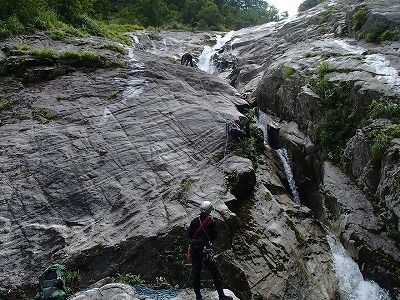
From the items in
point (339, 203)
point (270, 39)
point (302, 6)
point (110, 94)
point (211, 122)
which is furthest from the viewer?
point (302, 6)

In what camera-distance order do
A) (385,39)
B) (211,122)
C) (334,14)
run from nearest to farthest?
1. (211,122)
2. (385,39)
3. (334,14)

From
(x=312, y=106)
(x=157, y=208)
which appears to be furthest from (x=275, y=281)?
(x=312, y=106)

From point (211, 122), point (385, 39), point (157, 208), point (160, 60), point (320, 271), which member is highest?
point (385, 39)

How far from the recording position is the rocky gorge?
31.6ft

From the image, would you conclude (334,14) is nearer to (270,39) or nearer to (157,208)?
(270,39)

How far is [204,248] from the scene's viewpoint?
25.5ft

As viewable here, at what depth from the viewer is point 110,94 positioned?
51.8 feet

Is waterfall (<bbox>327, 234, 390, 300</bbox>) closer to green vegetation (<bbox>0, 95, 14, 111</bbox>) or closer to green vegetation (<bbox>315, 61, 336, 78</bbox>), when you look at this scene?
green vegetation (<bbox>315, 61, 336, 78</bbox>)

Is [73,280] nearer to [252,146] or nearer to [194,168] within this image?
[194,168]

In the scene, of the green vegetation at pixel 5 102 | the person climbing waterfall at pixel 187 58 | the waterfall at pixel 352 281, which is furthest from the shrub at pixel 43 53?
the waterfall at pixel 352 281

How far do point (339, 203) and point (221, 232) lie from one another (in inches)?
197

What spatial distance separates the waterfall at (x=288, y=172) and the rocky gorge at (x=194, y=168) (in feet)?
0.91

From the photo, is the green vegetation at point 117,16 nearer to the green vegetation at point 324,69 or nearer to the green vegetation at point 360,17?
the green vegetation at point 324,69

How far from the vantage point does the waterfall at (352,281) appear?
10.4m
